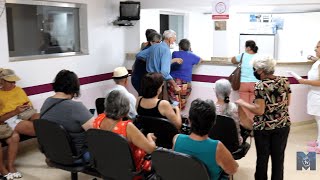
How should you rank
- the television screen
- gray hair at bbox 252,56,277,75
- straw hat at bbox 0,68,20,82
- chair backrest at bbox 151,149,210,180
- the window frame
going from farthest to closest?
the television screen, the window frame, straw hat at bbox 0,68,20,82, gray hair at bbox 252,56,277,75, chair backrest at bbox 151,149,210,180

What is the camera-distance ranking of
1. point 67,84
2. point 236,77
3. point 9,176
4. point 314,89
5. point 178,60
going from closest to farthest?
point 67,84 < point 9,176 < point 314,89 < point 236,77 < point 178,60

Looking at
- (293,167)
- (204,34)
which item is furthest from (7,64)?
(204,34)

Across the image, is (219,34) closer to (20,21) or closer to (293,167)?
(293,167)

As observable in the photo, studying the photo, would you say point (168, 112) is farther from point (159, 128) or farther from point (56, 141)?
point (56, 141)

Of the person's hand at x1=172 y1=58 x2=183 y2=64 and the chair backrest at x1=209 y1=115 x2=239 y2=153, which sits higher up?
the person's hand at x1=172 y1=58 x2=183 y2=64

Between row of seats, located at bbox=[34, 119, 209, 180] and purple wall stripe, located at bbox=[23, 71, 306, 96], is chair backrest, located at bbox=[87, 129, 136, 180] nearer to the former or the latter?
row of seats, located at bbox=[34, 119, 209, 180]

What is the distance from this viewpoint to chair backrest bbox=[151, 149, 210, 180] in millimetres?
2094

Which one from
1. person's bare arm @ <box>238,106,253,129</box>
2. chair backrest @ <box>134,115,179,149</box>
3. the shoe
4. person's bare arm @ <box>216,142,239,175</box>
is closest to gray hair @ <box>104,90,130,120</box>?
chair backrest @ <box>134,115,179,149</box>

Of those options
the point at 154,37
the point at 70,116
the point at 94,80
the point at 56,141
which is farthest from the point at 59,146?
the point at 94,80

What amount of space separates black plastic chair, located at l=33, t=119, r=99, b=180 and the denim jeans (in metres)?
1.32

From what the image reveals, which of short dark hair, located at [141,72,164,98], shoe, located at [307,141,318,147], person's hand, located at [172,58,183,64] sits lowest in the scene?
shoe, located at [307,141,318,147]

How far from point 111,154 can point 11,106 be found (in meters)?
1.92

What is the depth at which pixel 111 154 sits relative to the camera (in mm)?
2584

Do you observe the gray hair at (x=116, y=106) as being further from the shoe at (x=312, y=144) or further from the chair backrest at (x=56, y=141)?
the shoe at (x=312, y=144)
